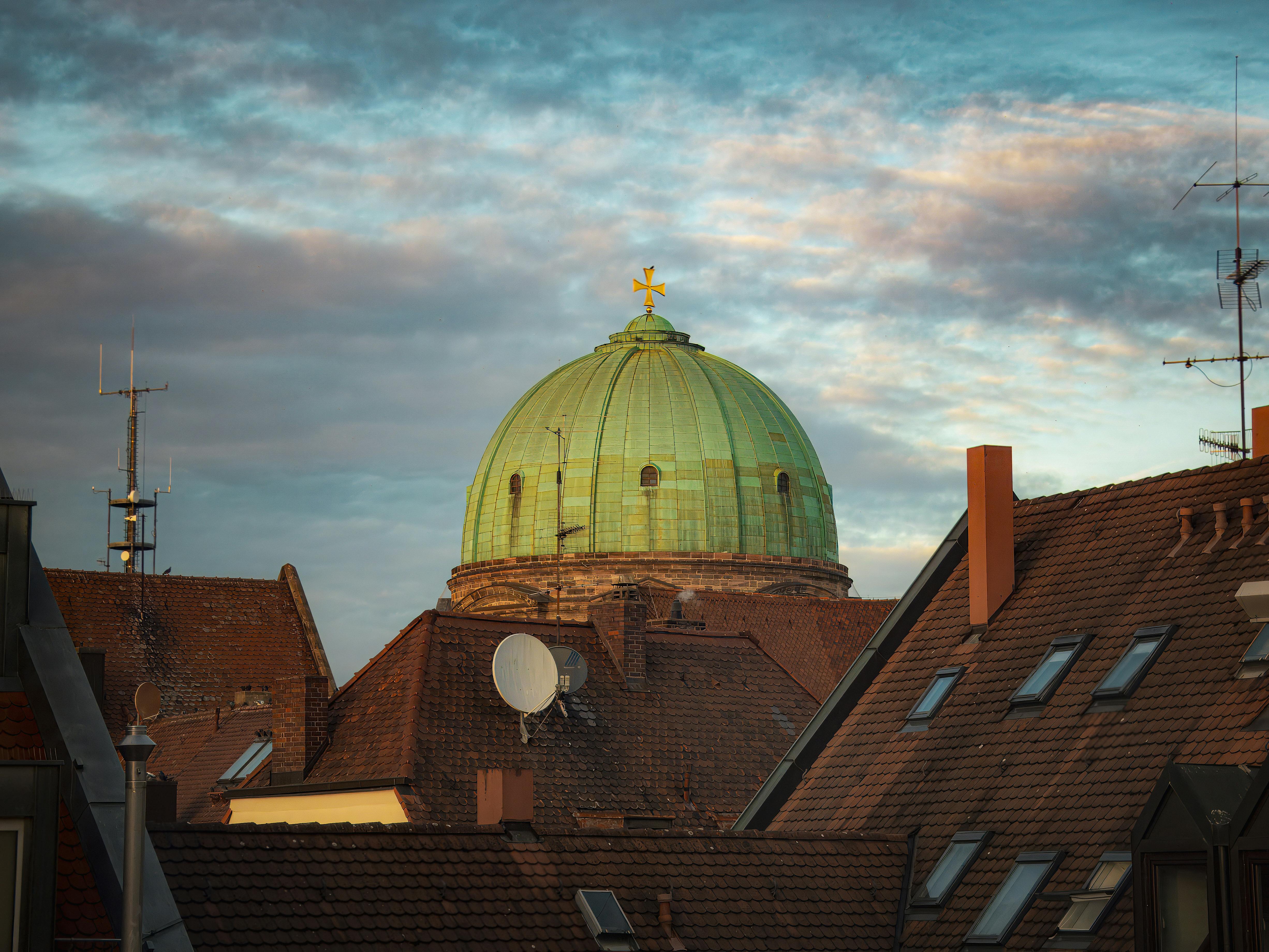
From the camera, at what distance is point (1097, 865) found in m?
18.7

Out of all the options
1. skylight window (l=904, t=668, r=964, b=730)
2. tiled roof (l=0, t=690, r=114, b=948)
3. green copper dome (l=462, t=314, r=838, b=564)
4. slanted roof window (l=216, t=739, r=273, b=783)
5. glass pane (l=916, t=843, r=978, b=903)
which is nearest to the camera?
tiled roof (l=0, t=690, r=114, b=948)

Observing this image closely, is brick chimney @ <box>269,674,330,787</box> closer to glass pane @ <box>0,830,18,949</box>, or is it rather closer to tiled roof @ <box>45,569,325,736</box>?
tiled roof @ <box>45,569,325,736</box>

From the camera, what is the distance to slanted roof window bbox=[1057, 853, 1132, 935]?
18.0 meters

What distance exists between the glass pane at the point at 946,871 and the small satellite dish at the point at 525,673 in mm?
11333

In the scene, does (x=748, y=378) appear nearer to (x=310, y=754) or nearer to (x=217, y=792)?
(x=217, y=792)

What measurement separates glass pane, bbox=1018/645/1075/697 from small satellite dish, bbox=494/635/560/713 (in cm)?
1074

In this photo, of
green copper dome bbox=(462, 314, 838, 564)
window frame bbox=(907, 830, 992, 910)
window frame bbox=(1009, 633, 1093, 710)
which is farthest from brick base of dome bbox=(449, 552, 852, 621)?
window frame bbox=(907, 830, 992, 910)

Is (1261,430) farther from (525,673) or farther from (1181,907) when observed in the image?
(525,673)

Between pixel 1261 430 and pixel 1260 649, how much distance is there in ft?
15.1

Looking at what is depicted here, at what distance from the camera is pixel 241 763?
4312cm

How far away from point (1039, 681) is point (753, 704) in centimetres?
1781

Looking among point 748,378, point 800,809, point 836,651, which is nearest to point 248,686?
point 836,651

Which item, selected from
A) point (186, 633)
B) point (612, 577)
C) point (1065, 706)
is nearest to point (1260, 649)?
point (1065, 706)

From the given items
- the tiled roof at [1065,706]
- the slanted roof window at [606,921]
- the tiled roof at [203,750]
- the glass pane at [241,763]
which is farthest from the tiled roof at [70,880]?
the glass pane at [241,763]
